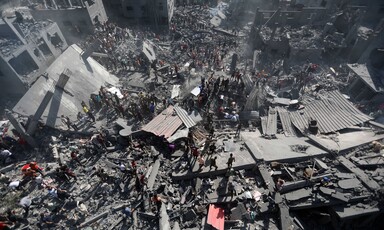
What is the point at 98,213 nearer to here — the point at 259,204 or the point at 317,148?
the point at 259,204

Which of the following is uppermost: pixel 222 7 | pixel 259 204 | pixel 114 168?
pixel 222 7

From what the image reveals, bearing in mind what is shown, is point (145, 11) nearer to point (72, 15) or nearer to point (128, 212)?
point (72, 15)

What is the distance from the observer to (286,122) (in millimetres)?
18516

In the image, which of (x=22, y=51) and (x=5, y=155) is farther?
(x=22, y=51)

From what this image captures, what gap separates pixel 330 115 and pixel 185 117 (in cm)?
1308

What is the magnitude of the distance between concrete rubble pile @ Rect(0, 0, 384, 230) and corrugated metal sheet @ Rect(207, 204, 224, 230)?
56 millimetres

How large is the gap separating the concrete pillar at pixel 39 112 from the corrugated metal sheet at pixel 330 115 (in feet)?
70.0

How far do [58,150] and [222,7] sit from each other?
137ft

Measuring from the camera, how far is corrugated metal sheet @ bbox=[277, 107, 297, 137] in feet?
58.2

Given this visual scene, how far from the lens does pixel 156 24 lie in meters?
35.3

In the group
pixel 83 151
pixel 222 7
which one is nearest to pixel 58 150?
pixel 83 151

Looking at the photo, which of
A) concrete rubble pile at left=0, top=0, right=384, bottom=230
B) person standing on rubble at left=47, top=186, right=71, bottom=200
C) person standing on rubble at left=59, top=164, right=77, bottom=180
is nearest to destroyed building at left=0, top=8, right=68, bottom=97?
concrete rubble pile at left=0, top=0, right=384, bottom=230

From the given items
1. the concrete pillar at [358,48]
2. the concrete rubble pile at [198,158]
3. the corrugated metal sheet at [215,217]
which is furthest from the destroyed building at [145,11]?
the corrugated metal sheet at [215,217]

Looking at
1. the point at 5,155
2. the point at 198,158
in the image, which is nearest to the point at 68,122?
the point at 5,155
